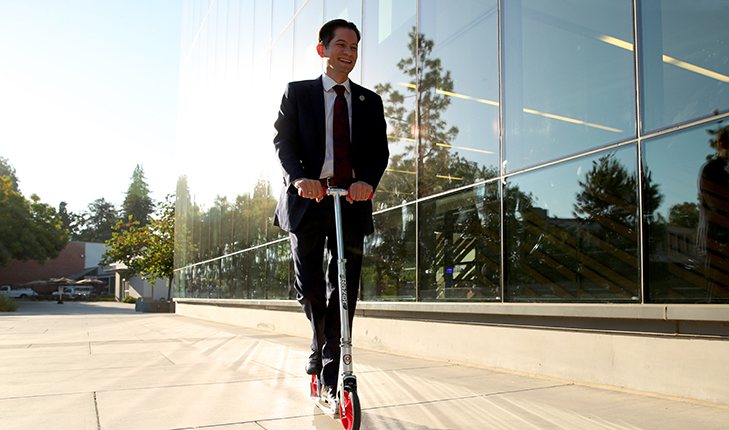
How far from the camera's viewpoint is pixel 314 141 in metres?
2.85

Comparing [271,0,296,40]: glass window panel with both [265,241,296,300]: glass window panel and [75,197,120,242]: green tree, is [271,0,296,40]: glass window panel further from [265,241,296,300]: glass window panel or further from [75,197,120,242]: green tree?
[75,197,120,242]: green tree

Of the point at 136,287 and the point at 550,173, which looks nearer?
the point at 550,173

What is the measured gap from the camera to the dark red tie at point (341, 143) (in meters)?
2.79

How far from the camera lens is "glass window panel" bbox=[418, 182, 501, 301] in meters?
5.04

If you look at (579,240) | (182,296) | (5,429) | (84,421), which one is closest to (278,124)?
(84,421)

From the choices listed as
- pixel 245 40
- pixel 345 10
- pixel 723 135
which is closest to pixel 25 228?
pixel 245 40

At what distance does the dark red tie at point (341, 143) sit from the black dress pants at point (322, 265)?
127 millimetres

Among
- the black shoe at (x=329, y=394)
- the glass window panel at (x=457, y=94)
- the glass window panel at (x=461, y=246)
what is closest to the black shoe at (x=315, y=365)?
the black shoe at (x=329, y=394)

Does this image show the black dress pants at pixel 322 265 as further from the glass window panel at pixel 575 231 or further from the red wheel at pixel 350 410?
the glass window panel at pixel 575 231

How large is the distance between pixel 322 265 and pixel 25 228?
49745 millimetres

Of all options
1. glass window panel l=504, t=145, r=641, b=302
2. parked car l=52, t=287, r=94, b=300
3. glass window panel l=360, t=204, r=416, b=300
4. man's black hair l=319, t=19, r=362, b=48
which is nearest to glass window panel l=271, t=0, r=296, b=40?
glass window panel l=360, t=204, r=416, b=300

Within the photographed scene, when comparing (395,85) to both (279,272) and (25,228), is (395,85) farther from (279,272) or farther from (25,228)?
(25,228)

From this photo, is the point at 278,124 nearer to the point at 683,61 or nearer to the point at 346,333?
the point at 346,333

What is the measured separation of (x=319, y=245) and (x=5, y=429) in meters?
1.70
